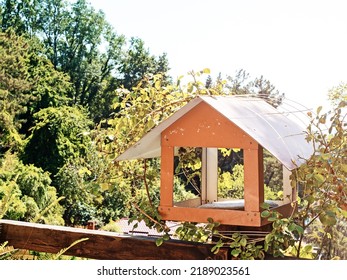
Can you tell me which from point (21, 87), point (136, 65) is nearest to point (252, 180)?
point (21, 87)

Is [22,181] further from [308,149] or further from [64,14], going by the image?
[64,14]

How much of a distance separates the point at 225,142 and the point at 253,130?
6 centimetres

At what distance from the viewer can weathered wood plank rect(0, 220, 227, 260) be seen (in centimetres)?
104

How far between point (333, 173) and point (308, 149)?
0.25 meters

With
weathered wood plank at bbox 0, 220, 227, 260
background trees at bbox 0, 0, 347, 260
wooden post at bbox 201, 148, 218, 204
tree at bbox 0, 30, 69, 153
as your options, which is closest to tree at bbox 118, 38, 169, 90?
background trees at bbox 0, 0, 347, 260

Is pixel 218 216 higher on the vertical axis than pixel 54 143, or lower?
lower

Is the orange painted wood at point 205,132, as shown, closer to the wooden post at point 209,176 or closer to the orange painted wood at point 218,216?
the orange painted wood at point 218,216

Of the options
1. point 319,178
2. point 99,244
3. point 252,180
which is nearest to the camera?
point 319,178

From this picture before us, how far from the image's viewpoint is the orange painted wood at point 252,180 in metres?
0.92

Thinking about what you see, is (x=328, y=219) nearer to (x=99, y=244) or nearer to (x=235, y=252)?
(x=235, y=252)

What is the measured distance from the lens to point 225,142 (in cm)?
94

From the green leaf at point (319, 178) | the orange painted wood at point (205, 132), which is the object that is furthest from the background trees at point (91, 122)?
the orange painted wood at point (205, 132)

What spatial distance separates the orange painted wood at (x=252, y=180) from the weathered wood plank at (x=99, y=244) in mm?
143

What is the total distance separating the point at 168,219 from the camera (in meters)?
0.99
